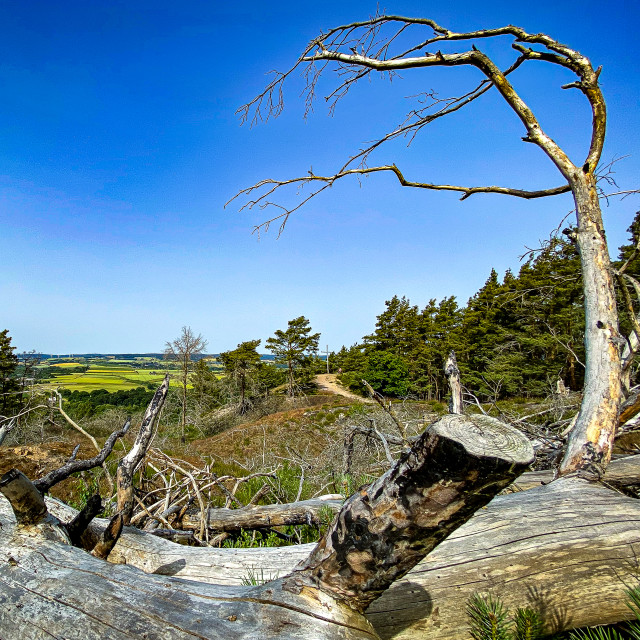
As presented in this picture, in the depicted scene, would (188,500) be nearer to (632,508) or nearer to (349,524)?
(349,524)

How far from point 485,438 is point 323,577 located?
0.81m

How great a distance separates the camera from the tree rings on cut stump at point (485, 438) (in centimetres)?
101

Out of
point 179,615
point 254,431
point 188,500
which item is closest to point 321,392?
point 254,431

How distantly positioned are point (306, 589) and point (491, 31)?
5.05 m

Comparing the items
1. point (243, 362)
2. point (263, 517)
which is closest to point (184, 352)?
point (243, 362)

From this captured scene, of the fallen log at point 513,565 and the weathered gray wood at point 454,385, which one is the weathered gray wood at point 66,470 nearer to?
the fallen log at point 513,565

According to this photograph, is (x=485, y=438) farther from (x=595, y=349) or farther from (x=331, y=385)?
(x=331, y=385)

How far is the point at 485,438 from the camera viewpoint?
3.44 feet

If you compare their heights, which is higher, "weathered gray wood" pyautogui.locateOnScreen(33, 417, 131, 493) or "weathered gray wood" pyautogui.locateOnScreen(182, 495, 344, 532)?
"weathered gray wood" pyautogui.locateOnScreen(33, 417, 131, 493)

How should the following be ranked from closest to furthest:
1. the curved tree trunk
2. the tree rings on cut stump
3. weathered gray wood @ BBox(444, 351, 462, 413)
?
the tree rings on cut stump → weathered gray wood @ BBox(444, 351, 462, 413) → the curved tree trunk

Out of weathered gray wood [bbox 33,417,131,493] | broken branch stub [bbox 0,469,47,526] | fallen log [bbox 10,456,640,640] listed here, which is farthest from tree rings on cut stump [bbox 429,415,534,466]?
weathered gray wood [bbox 33,417,131,493]

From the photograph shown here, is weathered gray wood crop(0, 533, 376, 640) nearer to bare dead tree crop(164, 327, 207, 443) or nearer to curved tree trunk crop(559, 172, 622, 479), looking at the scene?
curved tree trunk crop(559, 172, 622, 479)

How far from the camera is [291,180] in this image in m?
4.12

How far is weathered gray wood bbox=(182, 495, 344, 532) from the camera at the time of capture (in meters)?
3.79
